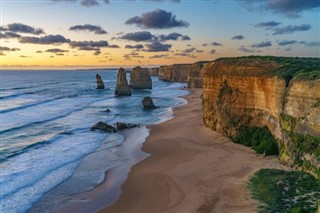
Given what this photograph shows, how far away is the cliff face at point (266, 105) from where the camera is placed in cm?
2223

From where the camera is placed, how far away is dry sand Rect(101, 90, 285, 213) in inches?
763

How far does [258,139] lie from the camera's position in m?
29.6

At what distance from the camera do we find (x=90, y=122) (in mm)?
50594

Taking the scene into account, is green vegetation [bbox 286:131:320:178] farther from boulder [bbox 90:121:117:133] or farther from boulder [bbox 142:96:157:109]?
boulder [bbox 142:96:157:109]

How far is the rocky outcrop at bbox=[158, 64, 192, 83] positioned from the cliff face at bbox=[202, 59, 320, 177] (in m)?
114

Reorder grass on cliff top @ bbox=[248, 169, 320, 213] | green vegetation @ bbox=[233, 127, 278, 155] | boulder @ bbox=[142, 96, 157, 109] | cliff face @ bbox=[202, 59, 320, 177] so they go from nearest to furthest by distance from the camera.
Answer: grass on cliff top @ bbox=[248, 169, 320, 213], cliff face @ bbox=[202, 59, 320, 177], green vegetation @ bbox=[233, 127, 278, 155], boulder @ bbox=[142, 96, 157, 109]

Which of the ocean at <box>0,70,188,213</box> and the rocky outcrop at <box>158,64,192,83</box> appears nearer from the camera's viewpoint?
the ocean at <box>0,70,188,213</box>

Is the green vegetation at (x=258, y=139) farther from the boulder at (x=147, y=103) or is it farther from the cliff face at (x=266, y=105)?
the boulder at (x=147, y=103)

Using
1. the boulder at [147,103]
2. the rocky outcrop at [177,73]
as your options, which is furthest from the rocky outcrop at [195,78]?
the boulder at [147,103]

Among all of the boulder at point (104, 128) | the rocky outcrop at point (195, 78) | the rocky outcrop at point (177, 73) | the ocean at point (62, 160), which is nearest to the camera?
the ocean at point (62, 160)

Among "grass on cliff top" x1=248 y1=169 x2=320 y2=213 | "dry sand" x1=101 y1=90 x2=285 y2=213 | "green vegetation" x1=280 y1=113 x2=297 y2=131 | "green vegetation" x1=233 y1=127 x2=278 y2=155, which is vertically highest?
"green vegetation" x1=280 y1=113 x2=297 y2=131

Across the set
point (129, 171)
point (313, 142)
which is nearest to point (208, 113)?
point (129, 171)

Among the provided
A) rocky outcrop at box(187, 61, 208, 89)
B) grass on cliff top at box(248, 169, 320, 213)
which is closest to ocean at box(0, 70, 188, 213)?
grass on cliff top at box(248, 169, 320, 213)

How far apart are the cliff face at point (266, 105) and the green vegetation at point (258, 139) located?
0.48 meters
